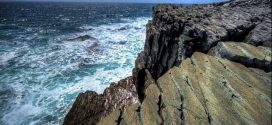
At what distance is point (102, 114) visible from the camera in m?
14.9

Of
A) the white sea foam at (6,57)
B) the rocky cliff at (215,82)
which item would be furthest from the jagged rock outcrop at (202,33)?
the white sea foam at (6,57)

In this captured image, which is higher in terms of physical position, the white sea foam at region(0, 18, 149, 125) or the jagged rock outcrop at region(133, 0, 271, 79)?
the jagged rock outcrop at region(133, 0, 271, 79)

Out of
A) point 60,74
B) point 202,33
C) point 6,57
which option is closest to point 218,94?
point 202,33

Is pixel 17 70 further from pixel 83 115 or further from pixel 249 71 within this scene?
pixel 249 71

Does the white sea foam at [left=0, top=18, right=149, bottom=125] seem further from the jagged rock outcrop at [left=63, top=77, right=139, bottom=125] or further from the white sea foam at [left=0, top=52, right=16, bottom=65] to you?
the jagged rock outcrop at [left=63, top=77, right=139, bottom=125]

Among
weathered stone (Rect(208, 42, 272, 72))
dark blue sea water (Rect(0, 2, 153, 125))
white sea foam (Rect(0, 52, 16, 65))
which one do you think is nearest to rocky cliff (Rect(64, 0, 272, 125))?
weathered stone (Rect(208, 42, 272, 72))

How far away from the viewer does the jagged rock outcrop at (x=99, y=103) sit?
14.5 meters

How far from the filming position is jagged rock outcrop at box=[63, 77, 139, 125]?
14500 millimetres

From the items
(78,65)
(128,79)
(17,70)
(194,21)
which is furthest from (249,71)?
(17,70)

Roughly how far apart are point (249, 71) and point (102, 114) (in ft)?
32.0

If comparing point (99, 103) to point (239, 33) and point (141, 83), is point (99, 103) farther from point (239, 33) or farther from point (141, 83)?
point (239, 33)

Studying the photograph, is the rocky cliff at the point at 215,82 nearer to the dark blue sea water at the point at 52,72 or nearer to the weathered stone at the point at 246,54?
the weathered stone at the point at 246,54

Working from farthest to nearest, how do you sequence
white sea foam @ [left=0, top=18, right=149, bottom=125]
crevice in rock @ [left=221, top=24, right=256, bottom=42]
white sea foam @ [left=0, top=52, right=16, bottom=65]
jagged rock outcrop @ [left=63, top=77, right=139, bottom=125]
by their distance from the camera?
white sea foam @ [left=0, top=52, right=16, bottom=65] → white sea foam @ [left=0, top=18, right=149, bottom=125] → jagged rock outcrop @ [left=63, top=77, right=139, bottom=125] → crevice in rock @ [left=221, top=24, right=256, bottom=42]

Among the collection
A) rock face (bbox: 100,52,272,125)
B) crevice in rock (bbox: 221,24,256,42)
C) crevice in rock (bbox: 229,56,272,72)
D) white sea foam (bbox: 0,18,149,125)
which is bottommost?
white sea foam (bbox: 0,18,149,125)
